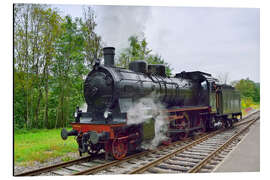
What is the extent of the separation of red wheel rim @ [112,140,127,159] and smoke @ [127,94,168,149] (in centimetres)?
67

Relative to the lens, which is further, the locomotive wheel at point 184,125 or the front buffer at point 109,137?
the locomotive wheel at point 184,125

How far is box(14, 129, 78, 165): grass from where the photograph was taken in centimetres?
561

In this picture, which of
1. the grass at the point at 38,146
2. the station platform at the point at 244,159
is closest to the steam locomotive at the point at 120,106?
the grass at the point at 38,146

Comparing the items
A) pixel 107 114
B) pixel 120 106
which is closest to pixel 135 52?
Answer: pixel 120 106

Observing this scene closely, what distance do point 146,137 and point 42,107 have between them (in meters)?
3.76

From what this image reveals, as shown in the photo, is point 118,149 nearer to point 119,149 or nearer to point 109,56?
point 119,149

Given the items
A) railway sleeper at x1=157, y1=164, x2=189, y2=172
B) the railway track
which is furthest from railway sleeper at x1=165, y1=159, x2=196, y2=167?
railway sleeper at x1=157, y1=164, x2=189, y2=172

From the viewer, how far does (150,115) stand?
6.51m

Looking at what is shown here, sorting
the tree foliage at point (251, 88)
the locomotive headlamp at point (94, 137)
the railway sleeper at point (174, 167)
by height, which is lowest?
the railway sleeper at point (174, 167)

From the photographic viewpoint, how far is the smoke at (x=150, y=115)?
6145 millimetres

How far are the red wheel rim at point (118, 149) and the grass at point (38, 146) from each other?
1.32 metres

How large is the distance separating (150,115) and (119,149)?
50.9 inches

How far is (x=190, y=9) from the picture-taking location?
6.59 metres

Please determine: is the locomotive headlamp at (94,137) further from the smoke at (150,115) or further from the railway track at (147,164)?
the smoke at (150,115)
